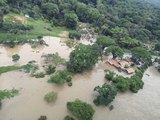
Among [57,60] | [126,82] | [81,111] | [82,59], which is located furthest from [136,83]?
[81,111]

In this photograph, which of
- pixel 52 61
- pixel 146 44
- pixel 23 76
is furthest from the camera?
pixel 146 44

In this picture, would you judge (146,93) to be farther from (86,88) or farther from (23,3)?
(23,3)

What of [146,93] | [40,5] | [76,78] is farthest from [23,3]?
[146,93]

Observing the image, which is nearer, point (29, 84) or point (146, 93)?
point (29, 84)

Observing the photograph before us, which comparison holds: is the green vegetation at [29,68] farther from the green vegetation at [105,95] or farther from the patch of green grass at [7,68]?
the green vegetation at [105,95]

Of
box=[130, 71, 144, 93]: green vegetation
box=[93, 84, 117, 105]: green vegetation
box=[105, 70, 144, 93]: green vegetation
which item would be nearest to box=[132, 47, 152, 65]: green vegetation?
box=[130, 71, 144, 93]: green vegetation

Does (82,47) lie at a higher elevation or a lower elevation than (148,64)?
higher

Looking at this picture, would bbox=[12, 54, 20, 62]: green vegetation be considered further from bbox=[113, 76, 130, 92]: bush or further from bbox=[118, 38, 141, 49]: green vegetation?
bbox=[118, 38, 141, 49]: green vegetation

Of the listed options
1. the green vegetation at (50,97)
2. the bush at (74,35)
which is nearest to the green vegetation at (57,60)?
the green vegetation at (50,97)
